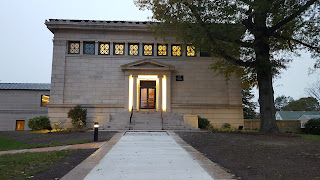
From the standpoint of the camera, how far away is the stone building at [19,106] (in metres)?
33.5

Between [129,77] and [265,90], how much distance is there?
11.2 m

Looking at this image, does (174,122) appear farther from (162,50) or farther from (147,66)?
(162,50)

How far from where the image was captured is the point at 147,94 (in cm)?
2408

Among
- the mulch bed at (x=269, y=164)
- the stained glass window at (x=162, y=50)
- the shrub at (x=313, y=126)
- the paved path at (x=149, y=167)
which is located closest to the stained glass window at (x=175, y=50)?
the stained glass window at (x=162, y=50)

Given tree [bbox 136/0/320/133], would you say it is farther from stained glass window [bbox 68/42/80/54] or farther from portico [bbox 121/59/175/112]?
stained glass window [bbox 68/42/80/54]

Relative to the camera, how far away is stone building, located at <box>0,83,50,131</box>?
110 feet

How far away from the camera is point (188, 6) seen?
15234mm

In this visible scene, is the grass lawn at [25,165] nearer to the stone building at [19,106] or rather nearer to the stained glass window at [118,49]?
the stained glass window at [118,49]

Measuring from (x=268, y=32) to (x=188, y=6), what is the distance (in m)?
4.83

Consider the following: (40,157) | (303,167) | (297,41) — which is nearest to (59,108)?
(40,157)

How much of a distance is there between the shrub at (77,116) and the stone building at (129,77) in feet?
3.59

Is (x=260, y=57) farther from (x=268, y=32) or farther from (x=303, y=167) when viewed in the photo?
(x=303, y=167)

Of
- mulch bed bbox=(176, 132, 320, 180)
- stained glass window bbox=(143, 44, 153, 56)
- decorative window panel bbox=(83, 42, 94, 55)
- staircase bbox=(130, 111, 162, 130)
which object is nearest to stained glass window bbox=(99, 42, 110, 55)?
decorative window panel bbox=(83, 42, 94, 55)

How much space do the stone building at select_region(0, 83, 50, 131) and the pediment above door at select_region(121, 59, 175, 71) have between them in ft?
57.9
